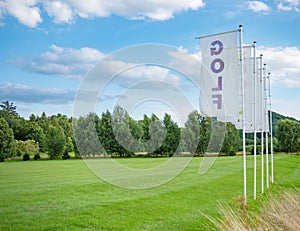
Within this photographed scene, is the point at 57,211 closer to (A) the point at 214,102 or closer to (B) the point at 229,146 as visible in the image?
(A) the point at 214,102

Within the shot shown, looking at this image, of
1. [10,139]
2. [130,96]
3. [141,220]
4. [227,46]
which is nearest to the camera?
[141,220]

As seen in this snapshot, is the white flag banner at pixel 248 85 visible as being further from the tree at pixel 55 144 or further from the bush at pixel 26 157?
the tree at pixel 55 144

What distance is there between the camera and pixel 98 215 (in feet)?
31.7

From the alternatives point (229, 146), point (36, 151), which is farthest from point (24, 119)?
point (229, 146)

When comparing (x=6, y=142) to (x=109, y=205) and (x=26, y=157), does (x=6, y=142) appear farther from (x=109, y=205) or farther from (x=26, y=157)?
(x=109, y=205)

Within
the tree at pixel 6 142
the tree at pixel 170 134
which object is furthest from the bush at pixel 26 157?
the tree at pixel 170 134

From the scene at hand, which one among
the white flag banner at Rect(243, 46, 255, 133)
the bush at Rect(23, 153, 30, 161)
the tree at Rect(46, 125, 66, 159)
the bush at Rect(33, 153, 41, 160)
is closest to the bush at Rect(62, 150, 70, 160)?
the tree at Rect(46, 125, 66, 159)

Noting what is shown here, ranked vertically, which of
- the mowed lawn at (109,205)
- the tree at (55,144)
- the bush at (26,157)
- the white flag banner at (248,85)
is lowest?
the mowed lawn at (109,205)

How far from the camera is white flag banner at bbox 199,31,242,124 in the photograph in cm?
1065

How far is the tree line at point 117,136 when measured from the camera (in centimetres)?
1173

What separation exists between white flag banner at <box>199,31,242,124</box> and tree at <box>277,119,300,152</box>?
49956mm

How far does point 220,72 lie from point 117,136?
4.44m

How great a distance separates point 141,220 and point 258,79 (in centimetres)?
792

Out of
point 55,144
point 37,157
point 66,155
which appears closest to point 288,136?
point 66,155
